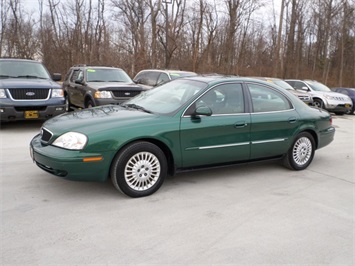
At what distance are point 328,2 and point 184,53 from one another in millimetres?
15683

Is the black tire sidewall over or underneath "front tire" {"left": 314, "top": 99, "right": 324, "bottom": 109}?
underneath

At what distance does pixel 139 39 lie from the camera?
2920cm

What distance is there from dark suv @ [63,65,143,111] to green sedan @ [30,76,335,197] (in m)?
4.16

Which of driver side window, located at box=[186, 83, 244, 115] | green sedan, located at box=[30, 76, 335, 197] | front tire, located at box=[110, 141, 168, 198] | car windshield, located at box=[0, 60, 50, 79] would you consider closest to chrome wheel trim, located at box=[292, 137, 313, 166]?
green sedan, located at box=[30, 76, 335, 197]

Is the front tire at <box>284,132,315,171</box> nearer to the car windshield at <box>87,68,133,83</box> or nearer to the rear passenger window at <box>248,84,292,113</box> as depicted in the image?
→ the rear passenger window at <box>248,84,292,113</box>

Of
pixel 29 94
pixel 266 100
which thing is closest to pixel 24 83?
pixel 29 94

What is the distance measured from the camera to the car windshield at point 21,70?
858cm

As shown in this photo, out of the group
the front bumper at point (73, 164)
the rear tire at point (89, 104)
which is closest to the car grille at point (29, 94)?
the rear tire at point (89, 104)

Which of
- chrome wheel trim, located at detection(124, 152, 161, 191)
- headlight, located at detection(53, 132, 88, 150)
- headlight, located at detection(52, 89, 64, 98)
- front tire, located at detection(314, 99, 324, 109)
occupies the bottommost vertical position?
chrome wheel trim, located at detection(124, 152, 161, 191)

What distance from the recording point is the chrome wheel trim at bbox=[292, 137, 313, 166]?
558cm

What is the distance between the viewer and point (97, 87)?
941 cm

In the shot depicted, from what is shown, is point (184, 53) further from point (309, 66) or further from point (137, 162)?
point (137, 162)

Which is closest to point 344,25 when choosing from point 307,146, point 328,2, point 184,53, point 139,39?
point 328,2

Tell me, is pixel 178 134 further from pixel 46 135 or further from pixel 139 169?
pixel 46 135
